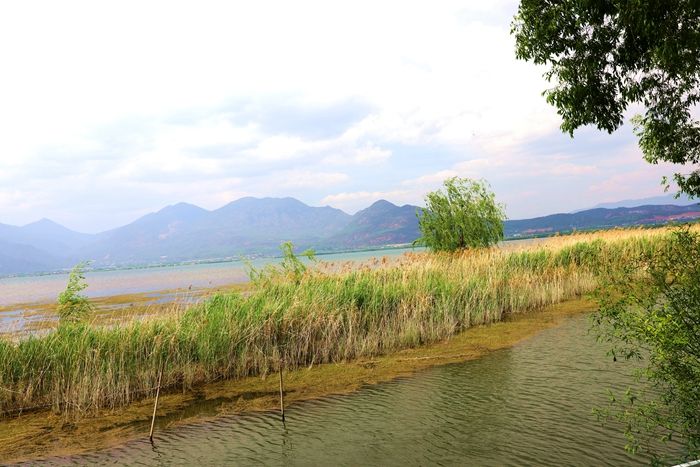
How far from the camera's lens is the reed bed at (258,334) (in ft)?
35.4

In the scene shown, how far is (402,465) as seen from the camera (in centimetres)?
704

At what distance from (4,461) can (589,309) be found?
19780mm

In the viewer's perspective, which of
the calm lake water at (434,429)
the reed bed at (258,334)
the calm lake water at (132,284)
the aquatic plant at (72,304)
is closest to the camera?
the calm lake water at (434,429)

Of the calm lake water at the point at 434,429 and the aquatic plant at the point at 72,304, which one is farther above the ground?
the aquatic plant at the point at 72,304

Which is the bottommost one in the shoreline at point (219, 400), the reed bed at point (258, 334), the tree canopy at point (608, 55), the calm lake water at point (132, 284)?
the calm lake water at point (132, 284)

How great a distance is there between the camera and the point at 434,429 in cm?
830

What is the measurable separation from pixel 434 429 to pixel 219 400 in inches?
217

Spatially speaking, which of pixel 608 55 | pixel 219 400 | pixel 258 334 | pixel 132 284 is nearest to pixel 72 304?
pixel 258 334

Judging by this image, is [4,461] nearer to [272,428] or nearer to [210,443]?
[210,443]

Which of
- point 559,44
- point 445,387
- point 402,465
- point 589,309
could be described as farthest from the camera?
point 589,309

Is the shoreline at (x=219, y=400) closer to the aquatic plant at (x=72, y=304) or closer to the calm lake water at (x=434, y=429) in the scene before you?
the calm lake water at (x=434, y=429)

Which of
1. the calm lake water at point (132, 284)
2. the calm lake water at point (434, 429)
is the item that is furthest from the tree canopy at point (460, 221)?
the calm lake water at point (434, 429)

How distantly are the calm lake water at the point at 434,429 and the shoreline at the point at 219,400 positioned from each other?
509mm

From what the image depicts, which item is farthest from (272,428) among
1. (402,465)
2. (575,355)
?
(575,355)
